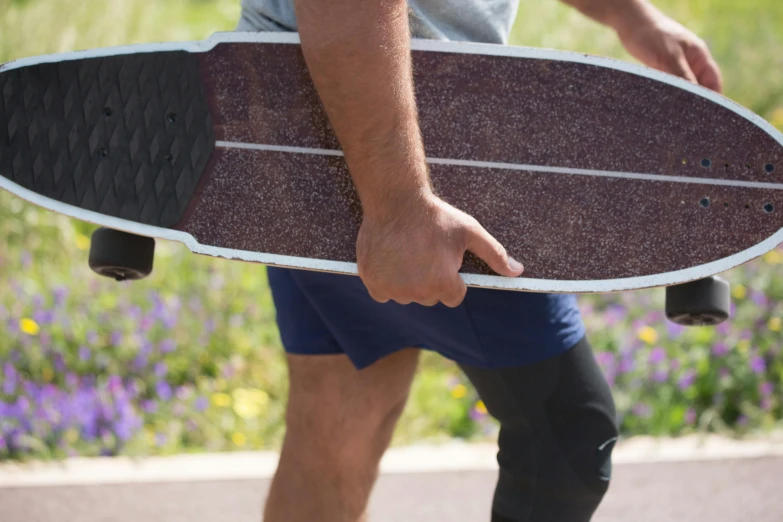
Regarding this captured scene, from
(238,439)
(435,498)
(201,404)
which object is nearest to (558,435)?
(435,498)

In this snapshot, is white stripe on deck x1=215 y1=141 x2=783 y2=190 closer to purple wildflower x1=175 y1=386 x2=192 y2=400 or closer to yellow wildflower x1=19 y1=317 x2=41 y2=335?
purple wildflower x1=175 y1=386 x2=192 y2=400

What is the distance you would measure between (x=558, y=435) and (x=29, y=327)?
8.05ft

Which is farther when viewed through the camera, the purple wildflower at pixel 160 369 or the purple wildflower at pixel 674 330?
the purple wildflower at pixel 674 330

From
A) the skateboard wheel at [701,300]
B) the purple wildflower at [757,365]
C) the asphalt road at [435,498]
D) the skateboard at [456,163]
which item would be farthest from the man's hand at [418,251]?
the purple wildflower at [757,365]

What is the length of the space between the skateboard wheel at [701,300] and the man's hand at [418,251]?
1.81ft

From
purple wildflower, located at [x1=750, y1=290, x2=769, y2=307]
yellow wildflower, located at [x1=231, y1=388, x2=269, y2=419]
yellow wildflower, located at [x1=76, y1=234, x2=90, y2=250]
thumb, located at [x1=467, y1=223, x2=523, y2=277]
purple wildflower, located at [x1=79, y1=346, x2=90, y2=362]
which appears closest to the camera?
thumb, located at [x1=467, y1=223, x2=523, y2=277]

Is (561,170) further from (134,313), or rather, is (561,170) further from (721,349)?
(134,313)

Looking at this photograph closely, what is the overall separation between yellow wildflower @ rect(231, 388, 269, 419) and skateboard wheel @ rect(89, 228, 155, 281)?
1488mm

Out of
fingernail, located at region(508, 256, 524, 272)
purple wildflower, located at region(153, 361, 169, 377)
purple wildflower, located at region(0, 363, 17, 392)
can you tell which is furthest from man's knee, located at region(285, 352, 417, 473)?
purple wildflower, located at region(0, 363, 17, 392)

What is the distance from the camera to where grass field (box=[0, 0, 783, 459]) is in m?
3.32

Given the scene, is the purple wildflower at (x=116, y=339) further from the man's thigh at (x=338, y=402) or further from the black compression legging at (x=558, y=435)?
the black compression legging at (x=558, y=435)

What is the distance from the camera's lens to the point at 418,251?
1518mm

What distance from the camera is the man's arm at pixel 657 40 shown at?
2.12 metres

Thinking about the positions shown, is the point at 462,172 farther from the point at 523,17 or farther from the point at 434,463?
the point at 523,17
